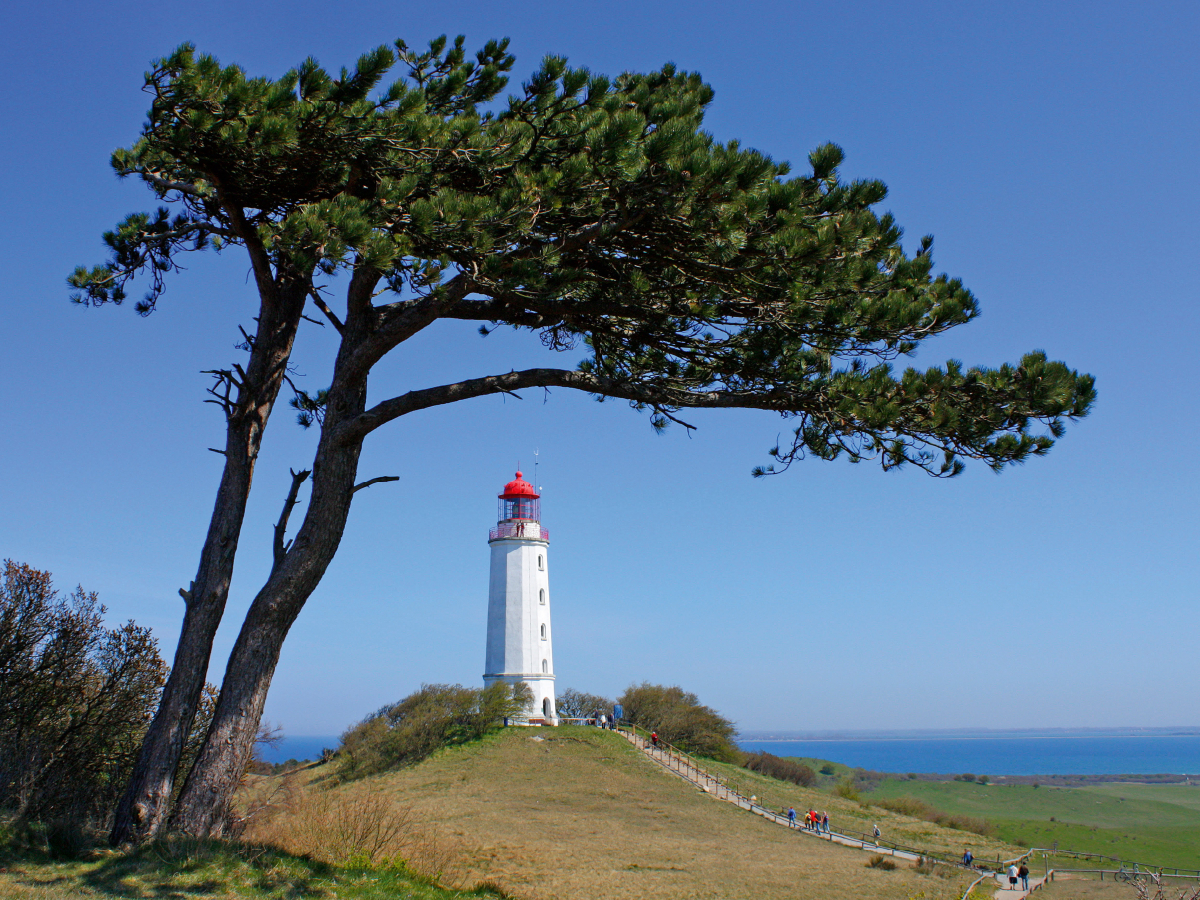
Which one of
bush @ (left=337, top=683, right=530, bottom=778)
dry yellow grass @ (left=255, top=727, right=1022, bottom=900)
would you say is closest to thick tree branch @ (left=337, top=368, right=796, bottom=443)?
dry yellow grass @ (left=255, top=727, right=1022, bottom=900)

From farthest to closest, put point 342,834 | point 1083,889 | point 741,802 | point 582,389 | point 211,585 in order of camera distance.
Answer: point 741,802 < point 1083,889 < point 582,389 < point 342,834 < point 211,585

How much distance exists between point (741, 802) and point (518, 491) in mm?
15617

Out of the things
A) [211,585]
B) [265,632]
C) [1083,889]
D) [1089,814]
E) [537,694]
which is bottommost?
[1089,814]

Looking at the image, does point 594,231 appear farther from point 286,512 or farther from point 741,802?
point 741,802

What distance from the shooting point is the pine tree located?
782cm

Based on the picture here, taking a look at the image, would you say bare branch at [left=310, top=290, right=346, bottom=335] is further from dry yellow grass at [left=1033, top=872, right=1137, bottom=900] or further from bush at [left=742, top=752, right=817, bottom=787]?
bush at [left=742, top=752, right=817, bottom=787]

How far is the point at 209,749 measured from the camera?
8.14 meters

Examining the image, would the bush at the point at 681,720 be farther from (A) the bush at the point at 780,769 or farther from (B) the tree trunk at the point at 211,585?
(B) the tree trunk at the point at 211,585

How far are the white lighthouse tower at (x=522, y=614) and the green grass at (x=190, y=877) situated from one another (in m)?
25.8

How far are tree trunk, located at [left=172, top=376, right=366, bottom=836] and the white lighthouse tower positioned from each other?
26.0 meters

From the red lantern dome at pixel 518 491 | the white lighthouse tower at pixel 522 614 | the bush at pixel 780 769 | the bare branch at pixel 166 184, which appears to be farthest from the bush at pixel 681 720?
the bare branch at pixel 166 184

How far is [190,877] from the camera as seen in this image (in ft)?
23.2

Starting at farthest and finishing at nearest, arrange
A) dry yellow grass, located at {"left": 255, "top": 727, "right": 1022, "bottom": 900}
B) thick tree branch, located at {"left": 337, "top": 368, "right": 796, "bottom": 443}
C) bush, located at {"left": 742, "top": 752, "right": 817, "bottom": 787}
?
bush, located at {"left": 742, "top": 752, "right": 817, "bottom": 787} < dry yellow grass, located at {"left": 255, "top": 727, "right": 1022, "bottom": 900} < thick tree branch, located at {"left": 337, "top": 368, "right": 796, "bottom": 443}

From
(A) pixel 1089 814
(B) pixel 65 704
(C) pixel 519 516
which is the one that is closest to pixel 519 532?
(C) pixel 519 516
